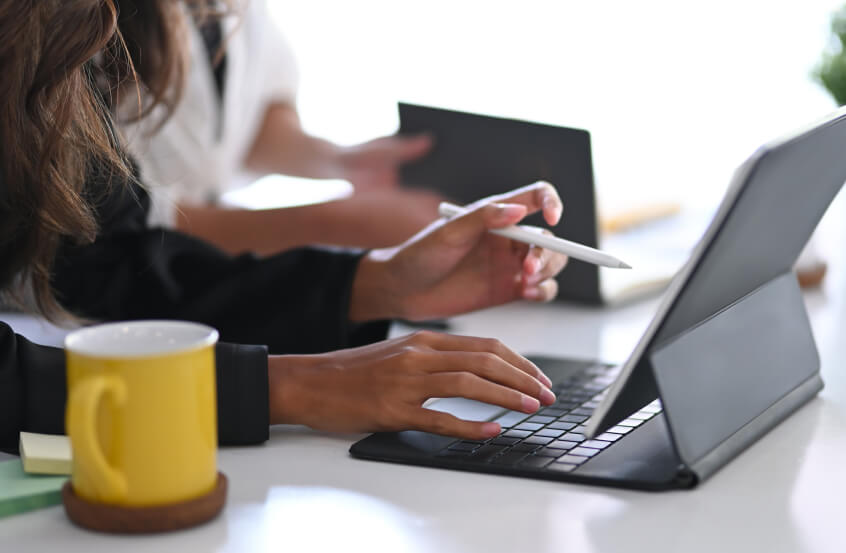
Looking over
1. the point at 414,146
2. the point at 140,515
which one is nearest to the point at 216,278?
the point at 414,146

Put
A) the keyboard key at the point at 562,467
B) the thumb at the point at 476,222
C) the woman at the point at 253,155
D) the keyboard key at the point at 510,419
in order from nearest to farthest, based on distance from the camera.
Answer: the keyboard key at the point at 562,467, the keyboard key at the point at 510,419, the thumb at the point at 476,222, the woman at the point at 253,155

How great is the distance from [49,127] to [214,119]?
0.91m

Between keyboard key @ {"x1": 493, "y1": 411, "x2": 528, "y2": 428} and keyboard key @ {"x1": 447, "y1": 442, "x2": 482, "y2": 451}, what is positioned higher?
keyboard key @ {"x1": 447, "y1": 442, "x2": 482, "y2": 451}

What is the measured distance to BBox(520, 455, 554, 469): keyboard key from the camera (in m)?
0.73

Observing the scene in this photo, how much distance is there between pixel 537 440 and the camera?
2.58ft

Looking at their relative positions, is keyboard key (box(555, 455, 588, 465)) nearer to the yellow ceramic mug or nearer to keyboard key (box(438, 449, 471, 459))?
keyboard key (box(438, 449, 471, 459))

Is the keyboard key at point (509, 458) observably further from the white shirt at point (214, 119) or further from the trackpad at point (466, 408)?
the white shirt at point (214, 119)

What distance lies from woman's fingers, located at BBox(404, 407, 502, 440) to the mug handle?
240mm

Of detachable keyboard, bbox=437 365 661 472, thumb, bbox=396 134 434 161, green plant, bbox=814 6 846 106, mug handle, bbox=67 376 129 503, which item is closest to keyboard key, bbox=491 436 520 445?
detachable keyboard, bbox=437 365 661 472

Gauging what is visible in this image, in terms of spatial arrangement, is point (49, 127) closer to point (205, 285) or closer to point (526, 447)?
point (205, 285)

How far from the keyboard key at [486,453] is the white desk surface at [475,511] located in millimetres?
Answer: 21

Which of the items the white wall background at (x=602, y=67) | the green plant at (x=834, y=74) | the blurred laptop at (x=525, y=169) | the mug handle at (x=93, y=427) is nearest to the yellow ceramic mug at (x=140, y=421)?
the mug handle at (x=93, y=427)

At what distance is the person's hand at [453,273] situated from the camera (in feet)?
3.30

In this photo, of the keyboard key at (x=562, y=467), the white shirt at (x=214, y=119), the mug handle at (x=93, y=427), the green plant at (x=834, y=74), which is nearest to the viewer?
the mug handle at (x=93, y=427)
